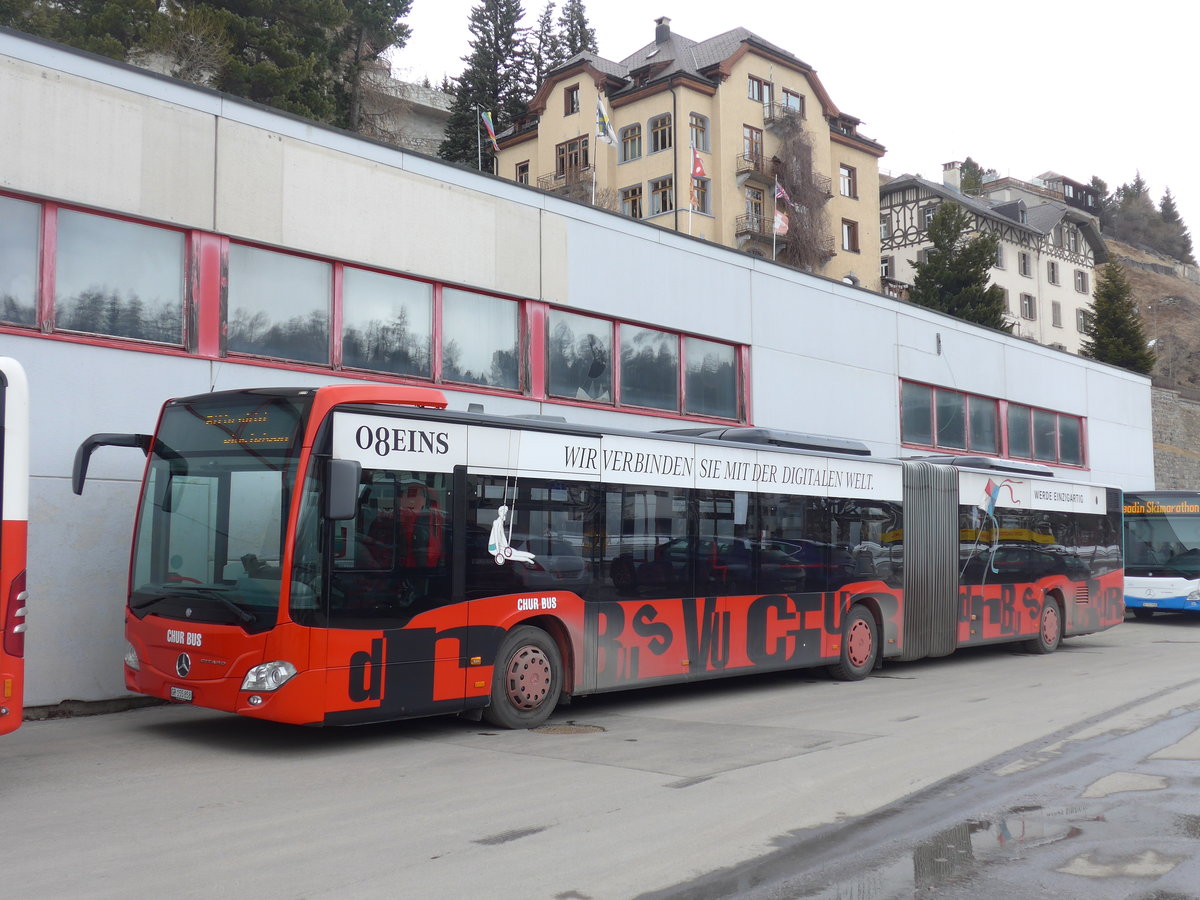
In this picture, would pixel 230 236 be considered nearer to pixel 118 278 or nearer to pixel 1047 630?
pixel 118 278

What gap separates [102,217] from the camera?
39.2 feet

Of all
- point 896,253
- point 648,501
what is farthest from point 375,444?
point 896,253

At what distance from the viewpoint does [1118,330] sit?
5841cm

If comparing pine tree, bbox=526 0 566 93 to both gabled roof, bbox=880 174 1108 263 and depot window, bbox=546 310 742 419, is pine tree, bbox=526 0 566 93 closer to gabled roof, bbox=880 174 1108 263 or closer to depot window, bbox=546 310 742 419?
gabled roof, bbox=880 174 1108 263

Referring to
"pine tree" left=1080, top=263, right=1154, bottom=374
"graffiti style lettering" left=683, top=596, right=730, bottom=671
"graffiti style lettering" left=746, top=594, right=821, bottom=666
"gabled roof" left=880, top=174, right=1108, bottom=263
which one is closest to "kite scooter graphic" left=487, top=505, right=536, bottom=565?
"graffiti style lettering" left=683, top=596, right=730, bottom=671

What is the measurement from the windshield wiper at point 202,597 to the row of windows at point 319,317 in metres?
3.61

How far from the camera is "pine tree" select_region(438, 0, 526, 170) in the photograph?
57.7m

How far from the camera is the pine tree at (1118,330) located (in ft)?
190

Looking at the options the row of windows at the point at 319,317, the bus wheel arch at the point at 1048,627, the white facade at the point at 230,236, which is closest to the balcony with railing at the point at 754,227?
the white facade at the point at 230,236

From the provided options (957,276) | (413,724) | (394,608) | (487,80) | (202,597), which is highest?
(487,80)

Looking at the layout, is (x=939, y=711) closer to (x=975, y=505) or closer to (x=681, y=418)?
(x=975, y=505)

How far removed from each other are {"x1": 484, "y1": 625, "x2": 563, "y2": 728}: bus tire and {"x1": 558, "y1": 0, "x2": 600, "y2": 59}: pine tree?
6509cm

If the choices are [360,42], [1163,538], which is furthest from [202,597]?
[360,42]

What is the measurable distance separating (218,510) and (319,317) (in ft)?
17.1
